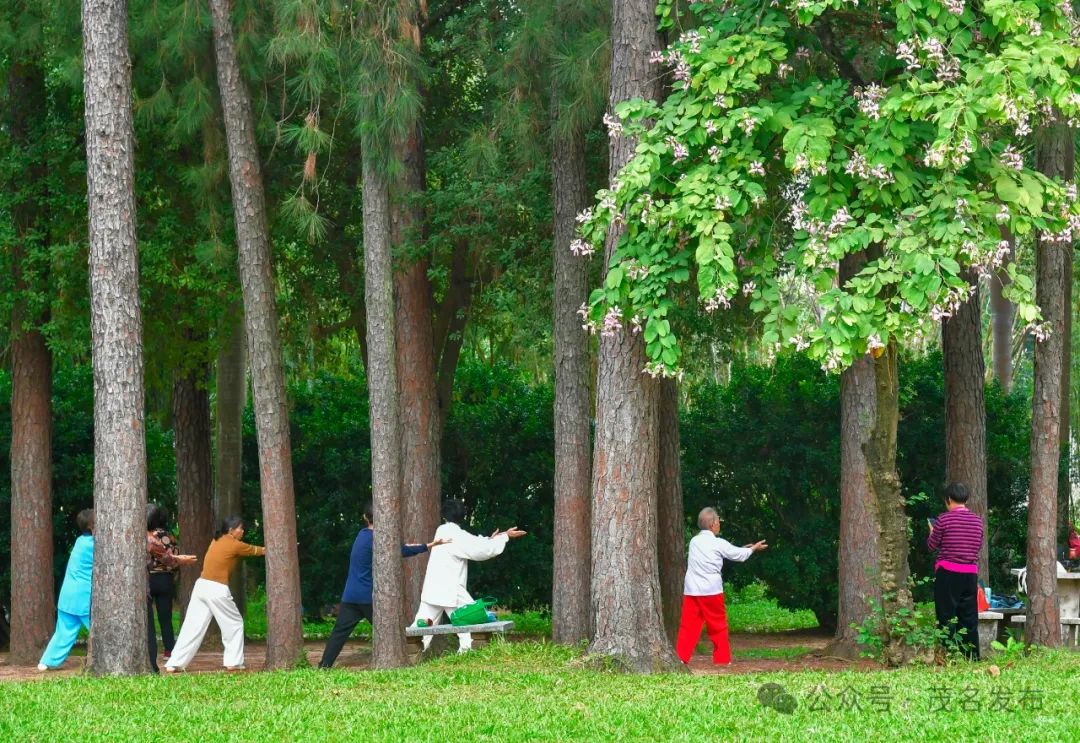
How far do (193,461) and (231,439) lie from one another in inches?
37.6

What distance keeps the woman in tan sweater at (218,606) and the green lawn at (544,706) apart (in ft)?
5.77

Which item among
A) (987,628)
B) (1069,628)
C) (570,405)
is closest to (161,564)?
(570,405)

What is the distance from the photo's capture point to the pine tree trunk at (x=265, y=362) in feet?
46.4

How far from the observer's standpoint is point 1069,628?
15906 mm

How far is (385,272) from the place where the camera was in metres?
13.8

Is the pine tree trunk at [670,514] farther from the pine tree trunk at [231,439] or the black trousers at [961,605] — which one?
the pine tree trunk at [231,439]

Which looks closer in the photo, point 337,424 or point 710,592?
point 710,592

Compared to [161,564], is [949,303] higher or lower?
higher

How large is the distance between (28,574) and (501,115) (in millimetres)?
7640

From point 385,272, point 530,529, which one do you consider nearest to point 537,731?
point 385,272

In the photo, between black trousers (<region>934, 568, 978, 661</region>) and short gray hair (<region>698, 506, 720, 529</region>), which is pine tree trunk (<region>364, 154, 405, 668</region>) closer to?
short gray hair (<region>698, 506, 720, 529</region>)

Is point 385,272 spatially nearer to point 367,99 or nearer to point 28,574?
point 367,99

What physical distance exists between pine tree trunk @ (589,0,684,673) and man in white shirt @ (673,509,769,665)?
57.4 inches

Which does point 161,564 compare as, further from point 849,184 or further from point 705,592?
point 849,184
